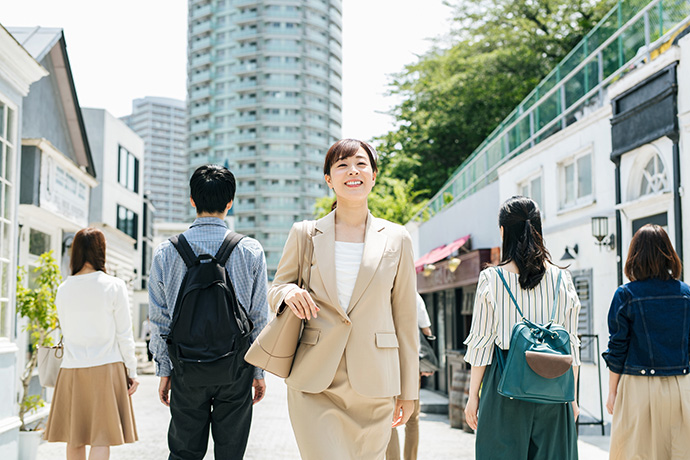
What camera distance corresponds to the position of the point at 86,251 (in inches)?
229

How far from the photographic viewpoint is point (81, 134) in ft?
64.4

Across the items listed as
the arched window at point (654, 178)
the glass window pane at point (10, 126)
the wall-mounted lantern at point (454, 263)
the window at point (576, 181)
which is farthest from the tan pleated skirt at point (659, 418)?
the wall-mounted lantern at point (454, 263)

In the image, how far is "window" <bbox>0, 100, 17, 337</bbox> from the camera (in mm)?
7707

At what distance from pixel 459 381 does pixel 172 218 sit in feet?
527

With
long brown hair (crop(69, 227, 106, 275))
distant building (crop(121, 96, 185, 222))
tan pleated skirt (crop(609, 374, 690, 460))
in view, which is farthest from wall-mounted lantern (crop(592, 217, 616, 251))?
distant building (crop(121, 96, 185, 222))

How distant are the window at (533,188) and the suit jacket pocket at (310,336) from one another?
11.4 metres

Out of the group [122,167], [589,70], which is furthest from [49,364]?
[122,167]

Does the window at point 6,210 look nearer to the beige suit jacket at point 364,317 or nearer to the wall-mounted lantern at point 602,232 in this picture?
the beige suit jacket at point 364,317

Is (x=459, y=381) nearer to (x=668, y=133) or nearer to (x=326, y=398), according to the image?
(x=668, y=133)

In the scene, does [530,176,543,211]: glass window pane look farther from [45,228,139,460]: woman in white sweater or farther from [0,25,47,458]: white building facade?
[45,228,139,460]: woman in white sweater

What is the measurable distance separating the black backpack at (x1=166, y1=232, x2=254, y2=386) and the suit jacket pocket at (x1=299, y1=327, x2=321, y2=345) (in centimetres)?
82

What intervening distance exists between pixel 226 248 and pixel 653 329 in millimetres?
2824

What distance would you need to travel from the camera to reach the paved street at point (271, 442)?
8953 millimetres

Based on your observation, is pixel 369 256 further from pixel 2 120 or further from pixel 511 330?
pixel 2 120
